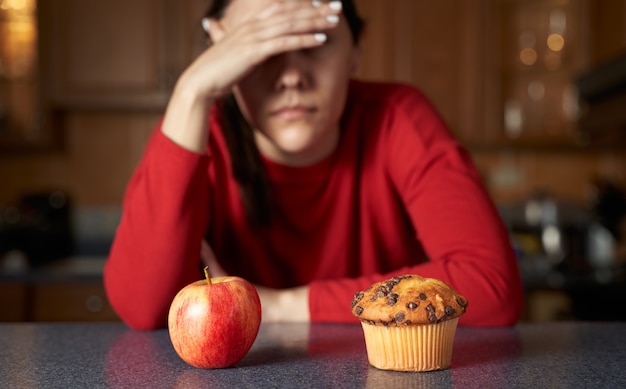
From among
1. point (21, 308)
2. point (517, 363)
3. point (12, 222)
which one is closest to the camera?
point (517, 363)

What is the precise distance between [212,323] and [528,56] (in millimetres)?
3010

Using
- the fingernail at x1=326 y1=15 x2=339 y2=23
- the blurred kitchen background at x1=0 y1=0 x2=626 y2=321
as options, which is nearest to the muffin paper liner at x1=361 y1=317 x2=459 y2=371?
the fingernail at x1=326 y1=15 x2=339 y2=23

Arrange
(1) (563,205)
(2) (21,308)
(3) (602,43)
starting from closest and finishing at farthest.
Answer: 1. (2) (21,308)
2. (3) (602,43)
3. (1) (563,205)

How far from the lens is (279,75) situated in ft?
3.73

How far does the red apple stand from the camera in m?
0.74

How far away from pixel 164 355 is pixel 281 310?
28 centimetres

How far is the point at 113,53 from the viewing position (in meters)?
3.42

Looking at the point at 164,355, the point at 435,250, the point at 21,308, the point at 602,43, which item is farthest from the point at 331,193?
the point at 602,43

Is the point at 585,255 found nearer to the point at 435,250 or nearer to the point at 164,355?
the point at 435,250

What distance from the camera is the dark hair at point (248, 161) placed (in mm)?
1291

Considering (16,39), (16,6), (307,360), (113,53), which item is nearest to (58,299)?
(113,53)

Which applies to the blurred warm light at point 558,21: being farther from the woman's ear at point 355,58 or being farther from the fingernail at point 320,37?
the fingernail at point 320,37

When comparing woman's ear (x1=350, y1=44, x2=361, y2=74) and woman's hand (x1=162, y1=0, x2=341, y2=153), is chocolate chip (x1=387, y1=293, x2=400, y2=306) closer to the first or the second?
woman's hand (x1=162, y1=0, x2=341, y2=153)

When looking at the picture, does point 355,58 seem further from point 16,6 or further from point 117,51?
point 16,6
